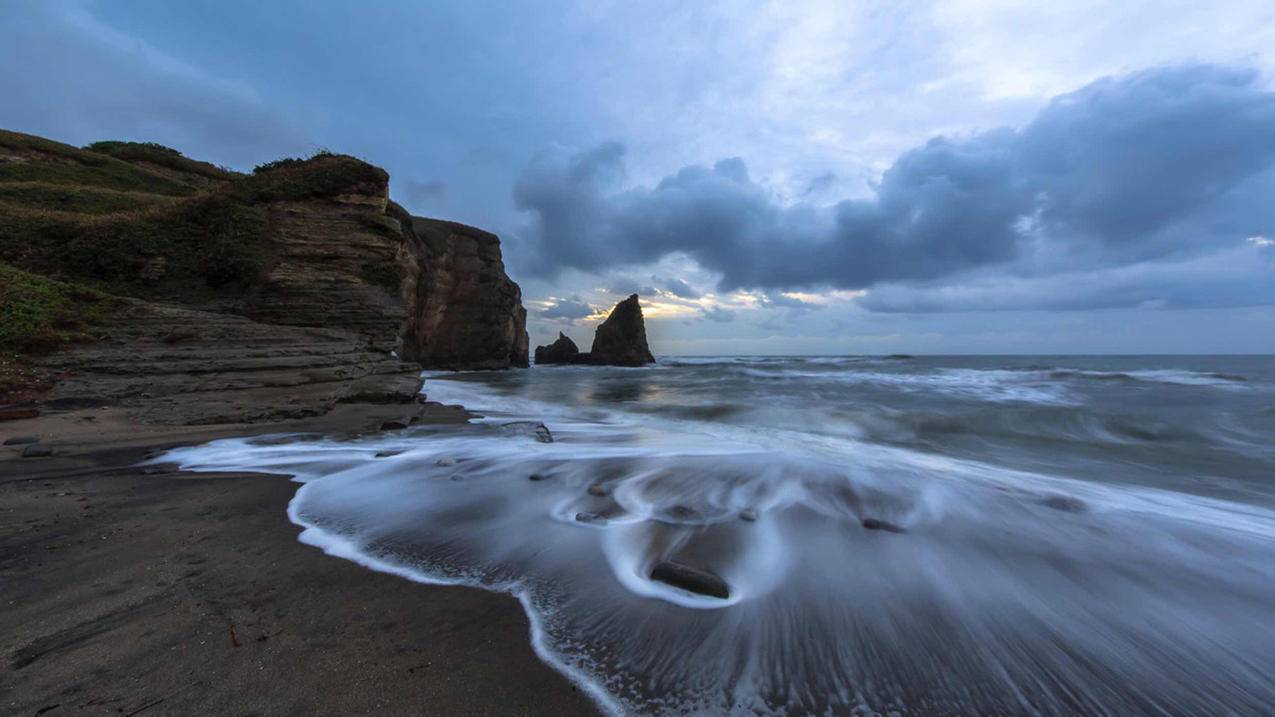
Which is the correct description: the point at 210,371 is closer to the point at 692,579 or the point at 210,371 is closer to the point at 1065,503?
the point at 692,579

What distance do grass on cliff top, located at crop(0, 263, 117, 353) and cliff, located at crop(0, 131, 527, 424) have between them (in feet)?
0.08

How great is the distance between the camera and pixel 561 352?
63.8 metres

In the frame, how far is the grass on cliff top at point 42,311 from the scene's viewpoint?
293 inches

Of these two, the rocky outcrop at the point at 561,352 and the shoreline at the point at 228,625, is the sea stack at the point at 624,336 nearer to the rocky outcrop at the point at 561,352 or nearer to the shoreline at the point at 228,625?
the rocky outcrop at the point at 561,352

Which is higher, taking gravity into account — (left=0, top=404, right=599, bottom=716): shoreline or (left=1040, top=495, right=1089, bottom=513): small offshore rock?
(left=0, top=404, right=599, bottom=716): shoreline

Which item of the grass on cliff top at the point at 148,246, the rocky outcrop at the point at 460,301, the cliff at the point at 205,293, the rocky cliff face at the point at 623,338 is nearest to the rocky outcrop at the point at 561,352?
the rocky cliff face at the point at 623,338

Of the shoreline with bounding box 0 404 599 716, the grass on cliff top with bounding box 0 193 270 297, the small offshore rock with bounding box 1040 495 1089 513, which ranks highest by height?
the grass on cliff top with bounding box 0 193 270 297

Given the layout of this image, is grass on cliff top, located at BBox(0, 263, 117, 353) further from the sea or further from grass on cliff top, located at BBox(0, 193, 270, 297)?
the sea

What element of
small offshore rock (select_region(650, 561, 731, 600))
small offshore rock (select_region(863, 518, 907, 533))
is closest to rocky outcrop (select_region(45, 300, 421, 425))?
small offshore rock (select_region(650, 561, 731, 600))

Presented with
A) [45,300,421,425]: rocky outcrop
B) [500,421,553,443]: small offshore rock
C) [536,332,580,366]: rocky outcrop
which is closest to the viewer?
[45,300,421,425]: rocky outcrop

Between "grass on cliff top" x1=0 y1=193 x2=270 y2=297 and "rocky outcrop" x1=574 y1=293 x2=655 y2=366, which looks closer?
"grass on cliff top" x1=0 y1=193 x2=270 y2=297

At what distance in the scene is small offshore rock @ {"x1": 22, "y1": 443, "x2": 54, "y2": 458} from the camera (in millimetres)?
4926

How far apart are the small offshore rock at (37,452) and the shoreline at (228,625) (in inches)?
68.1

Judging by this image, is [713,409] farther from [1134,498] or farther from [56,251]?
[56,251]
